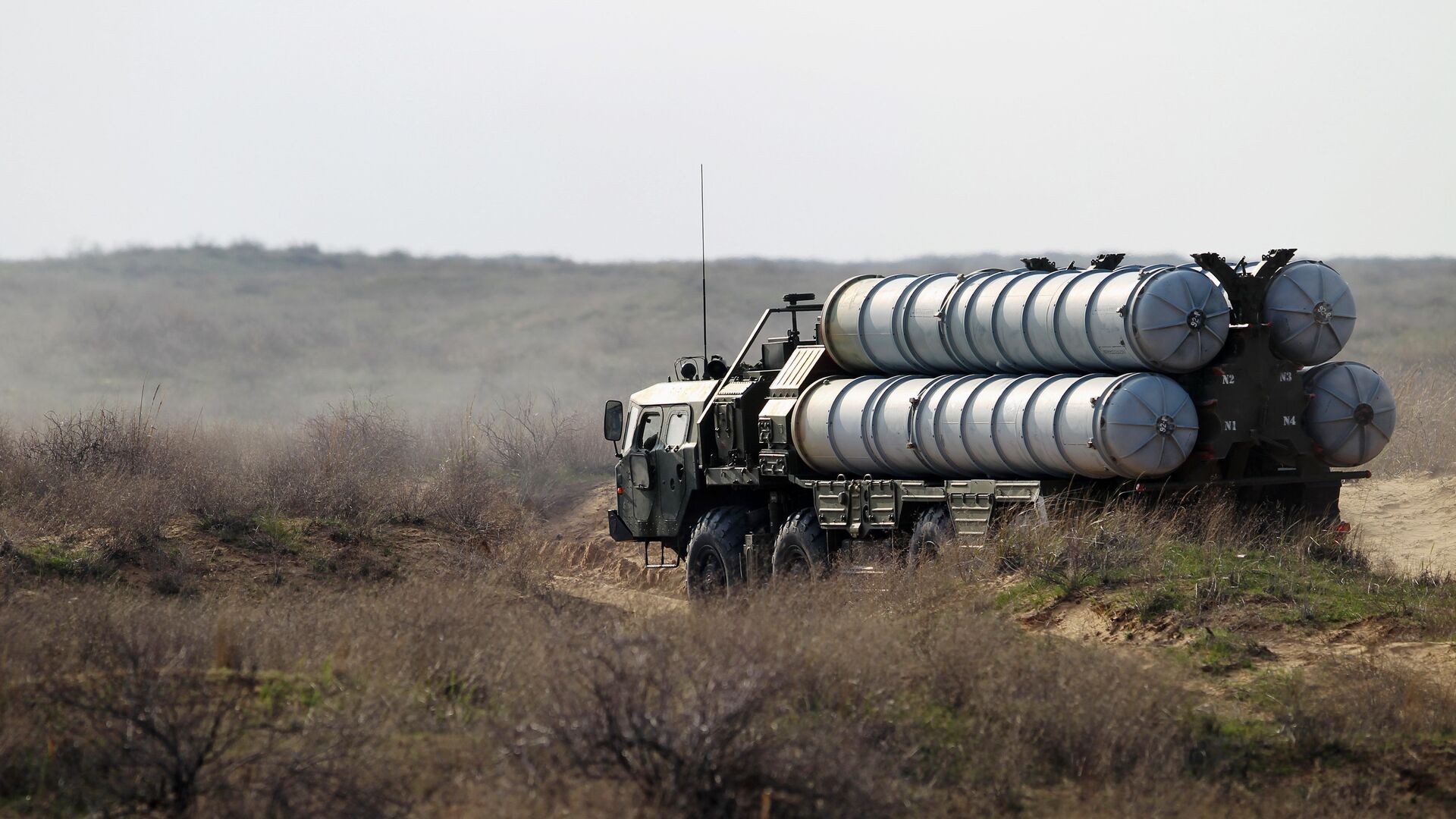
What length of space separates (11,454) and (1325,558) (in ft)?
46.7

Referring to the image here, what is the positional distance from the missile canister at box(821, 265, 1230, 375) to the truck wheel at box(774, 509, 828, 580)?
154 centimetres

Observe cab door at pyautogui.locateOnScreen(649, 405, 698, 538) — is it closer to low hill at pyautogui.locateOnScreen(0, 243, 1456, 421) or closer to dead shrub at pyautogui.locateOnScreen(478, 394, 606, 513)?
dead shrub at pyautogui.locateOnScreen(478, 394, 606, 513)

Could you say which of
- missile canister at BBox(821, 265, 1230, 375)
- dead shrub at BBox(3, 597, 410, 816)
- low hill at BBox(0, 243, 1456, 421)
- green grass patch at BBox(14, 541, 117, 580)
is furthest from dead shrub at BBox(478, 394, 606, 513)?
low hill at BBox(0, 243, 1456, 421)

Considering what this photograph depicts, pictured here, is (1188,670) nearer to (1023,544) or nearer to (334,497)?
(1023,544)

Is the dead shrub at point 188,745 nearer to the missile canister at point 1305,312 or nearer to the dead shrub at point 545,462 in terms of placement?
the missile canister at point 1305,312

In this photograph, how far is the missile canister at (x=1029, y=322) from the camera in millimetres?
12641

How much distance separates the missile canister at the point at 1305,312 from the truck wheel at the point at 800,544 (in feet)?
14.7

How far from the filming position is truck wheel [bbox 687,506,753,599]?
1631cm

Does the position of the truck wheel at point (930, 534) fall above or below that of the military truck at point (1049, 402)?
below

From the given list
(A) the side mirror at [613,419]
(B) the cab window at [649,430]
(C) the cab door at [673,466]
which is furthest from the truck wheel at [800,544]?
(A) the side mirror at [613,419]

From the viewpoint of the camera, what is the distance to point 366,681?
349 inches

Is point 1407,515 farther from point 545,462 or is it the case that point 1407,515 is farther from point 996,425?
point 545,462

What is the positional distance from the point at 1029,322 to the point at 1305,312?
7.41 ft

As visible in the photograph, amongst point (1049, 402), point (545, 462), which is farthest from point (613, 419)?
point (545, 462)
